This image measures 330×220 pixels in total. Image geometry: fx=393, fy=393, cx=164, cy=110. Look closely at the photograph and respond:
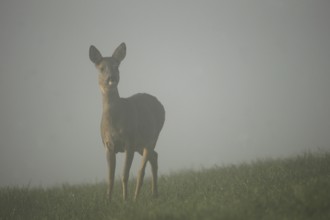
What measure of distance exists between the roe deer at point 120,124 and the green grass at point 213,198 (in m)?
0.84

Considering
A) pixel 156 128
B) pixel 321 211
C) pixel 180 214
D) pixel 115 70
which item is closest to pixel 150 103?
pixel 156 128

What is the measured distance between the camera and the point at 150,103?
34.7ft

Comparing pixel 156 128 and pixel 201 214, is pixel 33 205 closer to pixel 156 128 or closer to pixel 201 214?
pixel 156 128

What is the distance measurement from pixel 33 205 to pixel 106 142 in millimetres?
2460

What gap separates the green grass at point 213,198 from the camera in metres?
6.09

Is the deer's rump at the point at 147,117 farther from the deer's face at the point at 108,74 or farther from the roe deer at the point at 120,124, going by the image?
the deer's face at the point at 108,74

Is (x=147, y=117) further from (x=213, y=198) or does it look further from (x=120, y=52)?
(x=213, y=198)

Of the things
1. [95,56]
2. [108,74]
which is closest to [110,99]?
[108,74]

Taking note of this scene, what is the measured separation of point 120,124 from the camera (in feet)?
29.2

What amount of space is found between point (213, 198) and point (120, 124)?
2804 millimetres

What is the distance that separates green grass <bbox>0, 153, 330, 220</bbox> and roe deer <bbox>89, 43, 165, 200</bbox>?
836mm

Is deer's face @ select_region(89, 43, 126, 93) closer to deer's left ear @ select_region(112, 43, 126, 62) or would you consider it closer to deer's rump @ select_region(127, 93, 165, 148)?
deer's left ear @ select_region(112, 43, 126, 62)

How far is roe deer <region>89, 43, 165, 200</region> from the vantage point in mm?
8883

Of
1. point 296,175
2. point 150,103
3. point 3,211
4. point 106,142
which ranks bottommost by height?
point 3,211
